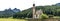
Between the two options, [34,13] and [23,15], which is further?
[34,13]

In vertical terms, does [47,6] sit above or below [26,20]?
above

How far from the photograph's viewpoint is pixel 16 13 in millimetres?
9219

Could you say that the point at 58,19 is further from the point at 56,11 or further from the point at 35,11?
the point at 35,11

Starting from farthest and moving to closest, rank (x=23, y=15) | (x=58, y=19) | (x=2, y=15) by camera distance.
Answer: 1. (x=2, y=15)
2. (x=23, y=15)
3. (x=58, y=19)

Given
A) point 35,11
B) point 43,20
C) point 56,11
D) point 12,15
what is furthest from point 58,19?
point 12,15

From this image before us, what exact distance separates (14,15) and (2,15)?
82 centimetres

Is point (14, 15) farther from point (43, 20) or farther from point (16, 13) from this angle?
point (43, 20)

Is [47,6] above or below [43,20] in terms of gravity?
above

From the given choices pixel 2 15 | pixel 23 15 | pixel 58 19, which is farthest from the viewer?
pixel 2 15

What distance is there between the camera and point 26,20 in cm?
820

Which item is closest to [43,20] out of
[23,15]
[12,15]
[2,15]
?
[23,15]

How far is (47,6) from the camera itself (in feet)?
32.6

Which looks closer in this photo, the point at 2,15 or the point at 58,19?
the point at 58,19

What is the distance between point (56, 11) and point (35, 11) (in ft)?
3.89
